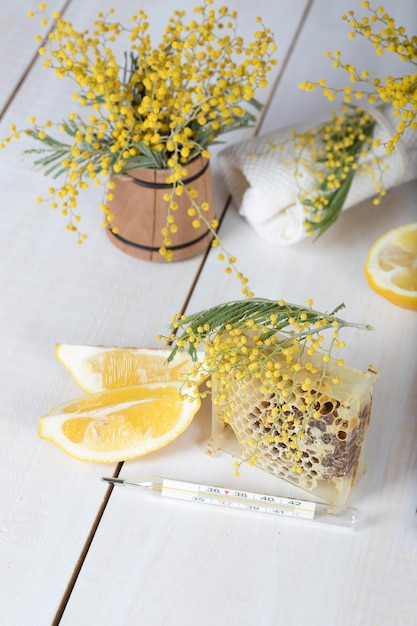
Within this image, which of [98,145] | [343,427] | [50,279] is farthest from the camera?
[50,279]

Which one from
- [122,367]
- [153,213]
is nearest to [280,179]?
[153,213]

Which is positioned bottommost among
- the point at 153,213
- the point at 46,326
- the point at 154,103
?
the point at 46,326

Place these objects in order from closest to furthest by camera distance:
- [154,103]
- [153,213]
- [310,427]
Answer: [310,427]
[154,103]
[153,213]

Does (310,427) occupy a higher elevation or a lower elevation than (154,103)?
lower

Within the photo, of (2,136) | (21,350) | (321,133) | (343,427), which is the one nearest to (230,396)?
(343,427)

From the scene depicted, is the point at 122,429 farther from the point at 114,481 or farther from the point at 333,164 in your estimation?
the point at 333,164

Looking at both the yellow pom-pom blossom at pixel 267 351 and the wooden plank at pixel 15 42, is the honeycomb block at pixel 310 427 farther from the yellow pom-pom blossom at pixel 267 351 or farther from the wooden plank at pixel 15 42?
the wooden plank at pixel 15 42

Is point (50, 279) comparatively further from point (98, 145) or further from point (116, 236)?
point (98, 145)
